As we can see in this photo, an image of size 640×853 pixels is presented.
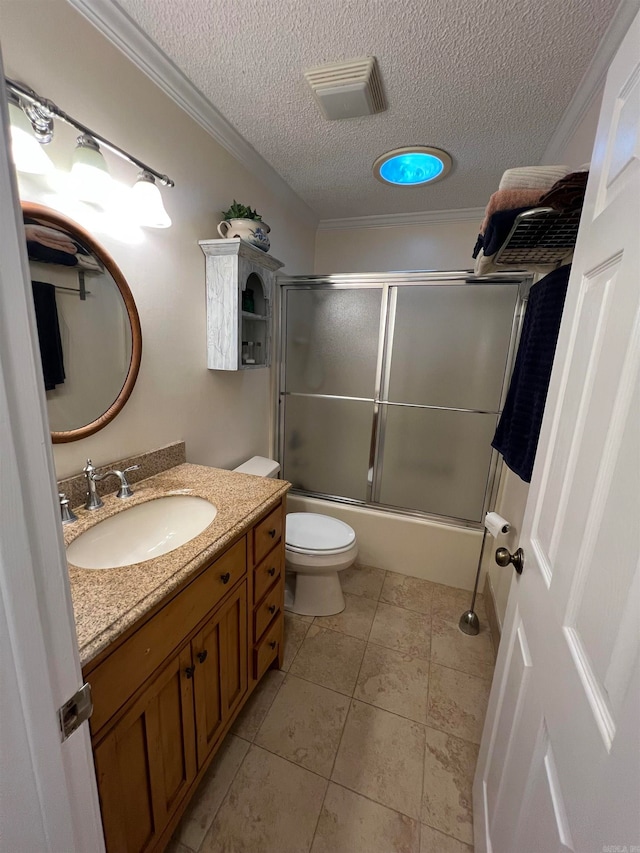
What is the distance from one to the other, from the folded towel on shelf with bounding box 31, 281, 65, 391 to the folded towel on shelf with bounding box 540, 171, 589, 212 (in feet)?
4.62

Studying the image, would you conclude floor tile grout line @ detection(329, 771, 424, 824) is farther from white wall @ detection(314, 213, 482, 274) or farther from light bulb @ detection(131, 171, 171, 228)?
white wall @ detection(314, 213, 482, 274)

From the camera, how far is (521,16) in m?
0.98

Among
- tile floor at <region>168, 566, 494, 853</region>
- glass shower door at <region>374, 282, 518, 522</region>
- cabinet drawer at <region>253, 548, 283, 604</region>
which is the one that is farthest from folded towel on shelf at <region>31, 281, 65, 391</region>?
glass shower door at <region>374, 282, 518, 522</region>

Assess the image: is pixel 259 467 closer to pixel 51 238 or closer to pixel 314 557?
pixel 314 557

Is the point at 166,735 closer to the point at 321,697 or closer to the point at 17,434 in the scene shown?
the point at 321,697

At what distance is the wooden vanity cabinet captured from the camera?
0.71 m

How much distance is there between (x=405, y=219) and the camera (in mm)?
2338

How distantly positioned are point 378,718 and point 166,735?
2.86ft

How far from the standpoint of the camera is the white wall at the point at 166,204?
912mm

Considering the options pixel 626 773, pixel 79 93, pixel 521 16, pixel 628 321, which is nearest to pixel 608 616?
pixel 626 773

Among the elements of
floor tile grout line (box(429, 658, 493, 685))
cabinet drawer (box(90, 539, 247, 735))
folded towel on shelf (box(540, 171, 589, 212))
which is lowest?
floor tile grout line (box(429, 658, 493, 685))

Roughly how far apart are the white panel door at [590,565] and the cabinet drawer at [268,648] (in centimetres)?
82

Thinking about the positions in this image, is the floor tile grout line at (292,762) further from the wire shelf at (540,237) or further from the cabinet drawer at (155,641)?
the wire shelf at (540,237)

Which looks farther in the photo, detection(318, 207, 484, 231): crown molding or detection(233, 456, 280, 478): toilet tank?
detection(318, 207, 484, 231): crown molding
